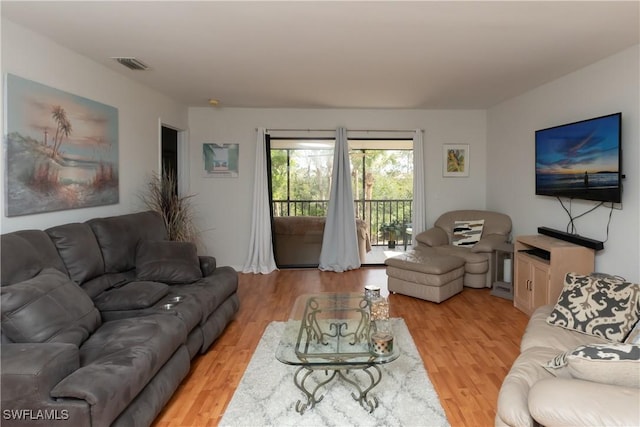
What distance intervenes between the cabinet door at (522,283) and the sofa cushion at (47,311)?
3.73 meters

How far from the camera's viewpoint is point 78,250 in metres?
2.75

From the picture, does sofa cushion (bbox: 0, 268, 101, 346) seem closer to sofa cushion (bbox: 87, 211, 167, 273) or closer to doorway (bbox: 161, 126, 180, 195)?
sofa cushion (bbox: 87, 211, 167, 273)

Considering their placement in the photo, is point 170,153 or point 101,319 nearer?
point 101,319

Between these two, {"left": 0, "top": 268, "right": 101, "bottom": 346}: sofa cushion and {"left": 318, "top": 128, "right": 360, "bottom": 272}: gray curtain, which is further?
{"left": 318, "top": 128, "right": 360, "bottom": 272}: gray curtain

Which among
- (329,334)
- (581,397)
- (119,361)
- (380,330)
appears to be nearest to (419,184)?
(380,330)

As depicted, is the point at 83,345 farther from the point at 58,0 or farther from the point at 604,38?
the point at 604,38

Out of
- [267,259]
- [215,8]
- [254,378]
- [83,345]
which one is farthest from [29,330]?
[267,259]

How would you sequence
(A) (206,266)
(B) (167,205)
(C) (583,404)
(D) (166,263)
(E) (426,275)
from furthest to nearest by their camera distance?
(B) (167,205) < (E) (426,275) < (A) (206,266) < (D) (166,263) < (C) (583,404)

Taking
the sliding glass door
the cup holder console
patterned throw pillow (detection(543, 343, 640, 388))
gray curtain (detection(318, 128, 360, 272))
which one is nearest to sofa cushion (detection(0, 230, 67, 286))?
the cup holder console

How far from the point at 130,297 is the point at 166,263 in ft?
1.96

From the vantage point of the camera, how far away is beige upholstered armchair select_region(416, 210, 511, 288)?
4848 mm

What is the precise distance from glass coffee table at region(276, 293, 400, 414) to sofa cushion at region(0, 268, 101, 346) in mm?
1122

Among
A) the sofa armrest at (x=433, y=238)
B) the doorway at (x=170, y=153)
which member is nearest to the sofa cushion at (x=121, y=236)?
the doorway at (x=170, y=153)

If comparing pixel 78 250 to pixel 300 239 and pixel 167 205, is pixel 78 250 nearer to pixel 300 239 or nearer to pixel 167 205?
pixel 167 205
